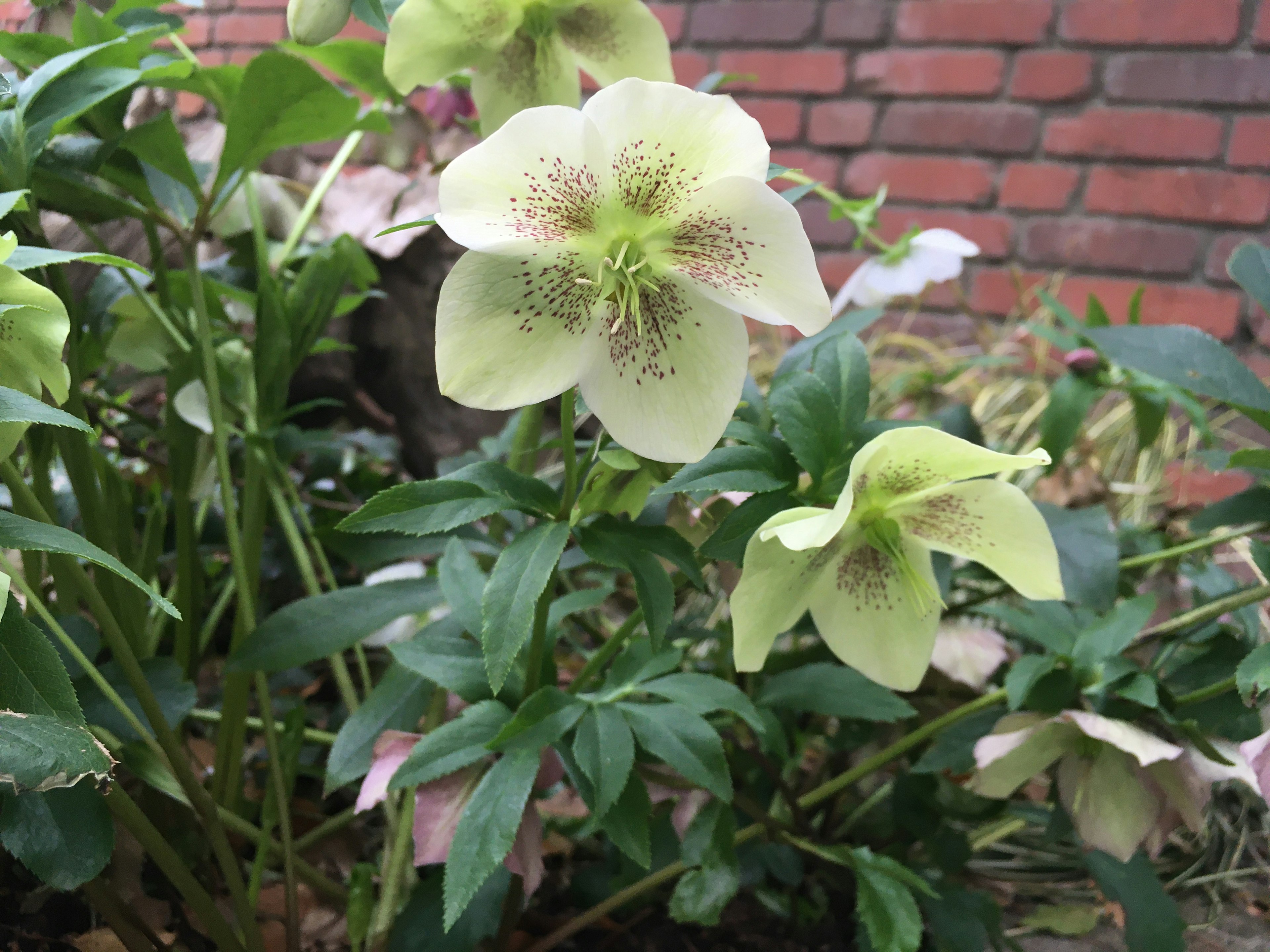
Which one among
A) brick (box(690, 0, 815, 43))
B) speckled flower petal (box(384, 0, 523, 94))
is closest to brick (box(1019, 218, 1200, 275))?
brick (box(690, 0, 815, 43))

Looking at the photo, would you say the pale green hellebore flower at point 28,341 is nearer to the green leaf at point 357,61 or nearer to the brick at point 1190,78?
the green leaf at point 357,61

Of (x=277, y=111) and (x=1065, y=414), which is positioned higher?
(x=277, y=111)

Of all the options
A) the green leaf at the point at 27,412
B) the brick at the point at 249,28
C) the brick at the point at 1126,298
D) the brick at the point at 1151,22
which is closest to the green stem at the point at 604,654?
the green leaf at the point at 27,412

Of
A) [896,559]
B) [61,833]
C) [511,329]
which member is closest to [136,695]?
[61,833]

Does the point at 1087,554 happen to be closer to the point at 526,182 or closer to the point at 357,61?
the point at 526,182

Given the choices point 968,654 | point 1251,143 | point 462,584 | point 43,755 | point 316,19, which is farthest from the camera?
point 1251,143

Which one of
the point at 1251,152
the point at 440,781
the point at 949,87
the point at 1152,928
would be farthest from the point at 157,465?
the point at 1251,152

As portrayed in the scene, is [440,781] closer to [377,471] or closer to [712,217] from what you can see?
[712,217]
